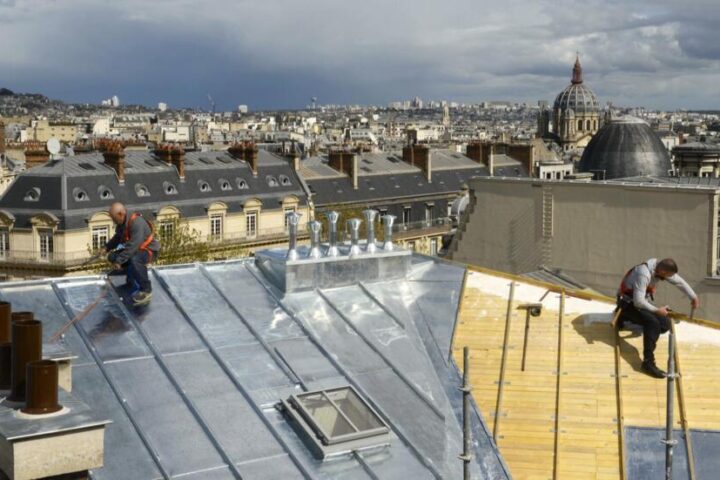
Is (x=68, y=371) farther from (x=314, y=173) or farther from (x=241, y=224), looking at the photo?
(x=314, y=173)

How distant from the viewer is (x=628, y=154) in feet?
158

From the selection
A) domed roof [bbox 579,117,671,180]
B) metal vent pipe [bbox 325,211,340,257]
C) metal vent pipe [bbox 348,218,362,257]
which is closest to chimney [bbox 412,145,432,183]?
domed roof [bbox 579,117,671,180]

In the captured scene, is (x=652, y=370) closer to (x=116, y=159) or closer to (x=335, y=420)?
(x=335, y=420)

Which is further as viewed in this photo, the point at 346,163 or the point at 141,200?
the point at 346,163

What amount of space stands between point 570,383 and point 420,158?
6384cm

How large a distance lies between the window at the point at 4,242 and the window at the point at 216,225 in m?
11.1

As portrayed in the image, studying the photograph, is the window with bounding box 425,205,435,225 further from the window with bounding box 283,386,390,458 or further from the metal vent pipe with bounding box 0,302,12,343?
the metal vent pipe with bounding box 0,302,12,343

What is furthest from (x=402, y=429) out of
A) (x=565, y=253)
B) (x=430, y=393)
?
(x=565, y=253)

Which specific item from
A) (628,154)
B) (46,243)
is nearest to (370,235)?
(628,154)

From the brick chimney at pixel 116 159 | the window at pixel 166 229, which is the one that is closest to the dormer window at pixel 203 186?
the window at pixel 166 229

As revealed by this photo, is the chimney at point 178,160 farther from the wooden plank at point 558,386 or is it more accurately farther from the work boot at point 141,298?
the wooden plank at point 558,386

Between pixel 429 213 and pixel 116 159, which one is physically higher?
pixel 116 159

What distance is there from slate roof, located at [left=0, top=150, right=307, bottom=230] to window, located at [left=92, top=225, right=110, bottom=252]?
959 mm

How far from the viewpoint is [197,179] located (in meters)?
58.7
